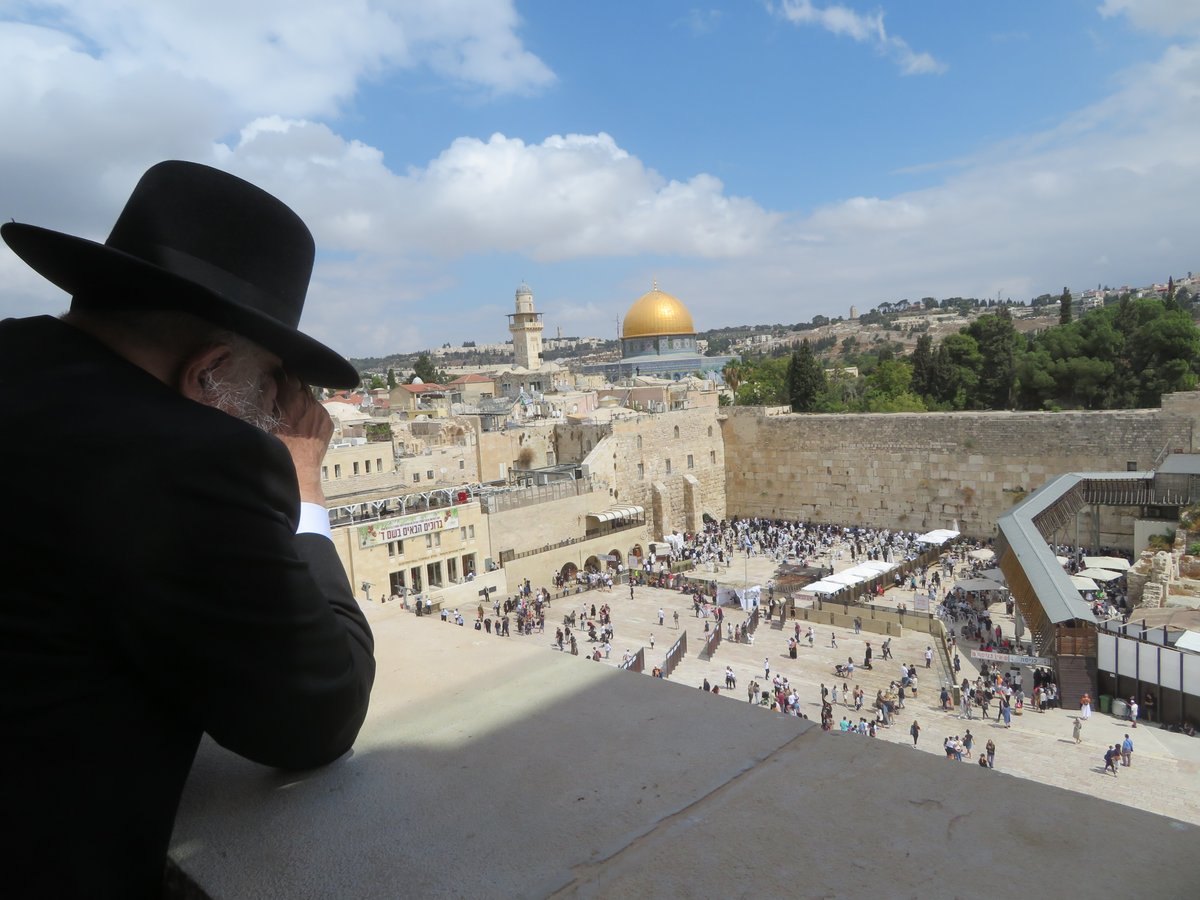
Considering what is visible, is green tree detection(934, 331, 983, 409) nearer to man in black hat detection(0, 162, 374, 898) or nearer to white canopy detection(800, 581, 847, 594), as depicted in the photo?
white canopy detection(800, 581, 847, 594)

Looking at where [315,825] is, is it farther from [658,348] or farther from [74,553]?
[658,348]

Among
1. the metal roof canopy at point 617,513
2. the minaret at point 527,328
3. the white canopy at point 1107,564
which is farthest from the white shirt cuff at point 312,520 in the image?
the minaret at point 527,328

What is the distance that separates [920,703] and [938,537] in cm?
957

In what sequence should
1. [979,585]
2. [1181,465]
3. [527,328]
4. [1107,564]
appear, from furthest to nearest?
[527,328], [1181,465], [979,585], [1107,564]

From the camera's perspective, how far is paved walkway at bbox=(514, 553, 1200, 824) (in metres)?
9.27

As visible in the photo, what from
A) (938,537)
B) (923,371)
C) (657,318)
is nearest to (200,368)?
(938,537)

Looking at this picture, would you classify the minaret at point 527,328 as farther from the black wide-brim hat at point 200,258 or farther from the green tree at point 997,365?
the black wide-brim hat at point 200,258

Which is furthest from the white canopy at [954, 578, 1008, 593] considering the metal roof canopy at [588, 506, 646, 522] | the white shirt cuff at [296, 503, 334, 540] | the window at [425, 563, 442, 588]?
the white shirt cuff at [296, 503, 334, 540]

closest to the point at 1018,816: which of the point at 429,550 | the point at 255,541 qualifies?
the point at 255,541

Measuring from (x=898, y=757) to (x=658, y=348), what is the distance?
159 ft

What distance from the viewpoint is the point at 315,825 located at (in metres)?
1.25

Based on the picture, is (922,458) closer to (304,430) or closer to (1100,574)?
(1100,574)

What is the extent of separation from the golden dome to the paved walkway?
29298 mm

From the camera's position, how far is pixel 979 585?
17844mm
